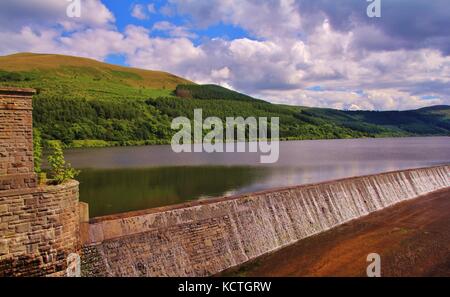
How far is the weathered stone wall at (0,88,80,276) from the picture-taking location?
37.7 feet

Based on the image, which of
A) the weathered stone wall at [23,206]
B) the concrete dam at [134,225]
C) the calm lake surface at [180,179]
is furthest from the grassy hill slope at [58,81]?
the weathered stone wall at [23,206]

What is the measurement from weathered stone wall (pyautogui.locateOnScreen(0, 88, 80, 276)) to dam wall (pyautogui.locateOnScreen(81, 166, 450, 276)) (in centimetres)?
170

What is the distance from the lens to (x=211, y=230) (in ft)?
58.8

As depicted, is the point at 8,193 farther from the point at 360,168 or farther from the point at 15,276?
the point at 360,168

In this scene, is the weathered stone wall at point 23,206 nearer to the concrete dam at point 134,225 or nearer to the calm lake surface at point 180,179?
the concrete dam at point 134,225

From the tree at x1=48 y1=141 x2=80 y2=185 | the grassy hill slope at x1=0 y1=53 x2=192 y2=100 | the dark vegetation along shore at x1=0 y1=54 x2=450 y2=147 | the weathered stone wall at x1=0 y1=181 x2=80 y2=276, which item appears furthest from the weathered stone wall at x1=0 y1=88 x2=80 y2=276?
the grassy hill slope at x1=0 y1=53 x2=192 y2=100

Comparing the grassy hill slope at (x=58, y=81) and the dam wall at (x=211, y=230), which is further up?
the grassy hill slope at (x=58, y=81)

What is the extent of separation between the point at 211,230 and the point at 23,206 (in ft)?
27.6

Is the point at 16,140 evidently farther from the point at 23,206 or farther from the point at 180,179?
the point at 180,179

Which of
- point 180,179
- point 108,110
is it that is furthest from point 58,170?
point 108,110

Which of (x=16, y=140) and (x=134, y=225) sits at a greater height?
(x=16, y=140)

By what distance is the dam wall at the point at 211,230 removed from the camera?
14.7 m

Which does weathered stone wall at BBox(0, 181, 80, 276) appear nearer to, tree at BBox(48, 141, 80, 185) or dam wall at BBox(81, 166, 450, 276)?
tree at BBox(48, 141, 80, 185)

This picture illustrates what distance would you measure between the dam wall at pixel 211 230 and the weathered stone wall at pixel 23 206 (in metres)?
1.70
